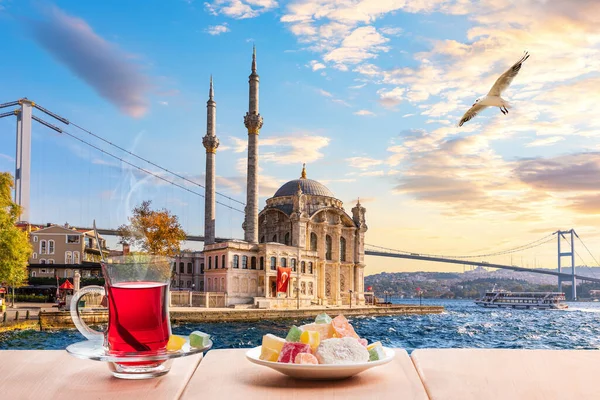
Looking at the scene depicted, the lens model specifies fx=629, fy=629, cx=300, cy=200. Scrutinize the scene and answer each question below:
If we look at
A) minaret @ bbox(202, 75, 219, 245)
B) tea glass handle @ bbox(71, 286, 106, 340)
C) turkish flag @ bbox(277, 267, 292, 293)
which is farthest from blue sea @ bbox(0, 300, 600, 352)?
tea glass handle @ bbox(71, 286, 106, 340)

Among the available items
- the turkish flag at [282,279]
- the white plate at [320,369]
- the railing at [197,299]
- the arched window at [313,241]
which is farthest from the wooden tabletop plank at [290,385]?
the arched window at [313,241]

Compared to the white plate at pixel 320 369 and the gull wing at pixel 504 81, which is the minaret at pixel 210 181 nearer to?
the gull wing at pixel 504 81

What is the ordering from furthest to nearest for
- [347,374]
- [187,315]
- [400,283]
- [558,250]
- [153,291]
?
[400,283]
[558,250]
[187,315]
[153,291]
[347,374]

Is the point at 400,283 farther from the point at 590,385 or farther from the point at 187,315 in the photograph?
the point at 590,385

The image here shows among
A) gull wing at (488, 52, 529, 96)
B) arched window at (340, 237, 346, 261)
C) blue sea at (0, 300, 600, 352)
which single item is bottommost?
blue sea at (0, 300, 600, 352)

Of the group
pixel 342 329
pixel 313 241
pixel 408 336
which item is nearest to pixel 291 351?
pixel 342 329

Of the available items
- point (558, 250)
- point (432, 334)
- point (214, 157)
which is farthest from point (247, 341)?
point (558, 250)

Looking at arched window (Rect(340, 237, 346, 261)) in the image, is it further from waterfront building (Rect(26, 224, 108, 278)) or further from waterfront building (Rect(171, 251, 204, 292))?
waterfront building (Rect(26, 224, 108, 278))
